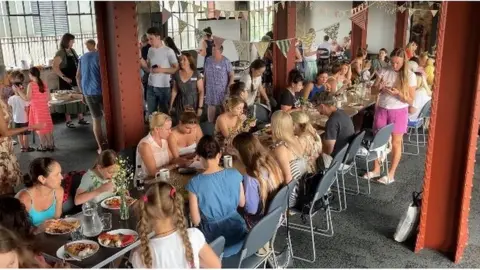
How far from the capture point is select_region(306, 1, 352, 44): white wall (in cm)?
1569

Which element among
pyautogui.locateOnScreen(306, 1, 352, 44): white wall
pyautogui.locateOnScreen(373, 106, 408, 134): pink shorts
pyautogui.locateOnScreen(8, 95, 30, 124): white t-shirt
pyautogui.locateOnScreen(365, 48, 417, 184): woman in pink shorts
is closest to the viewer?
pyautogui.locateOnScreen(365, 48, 417, 184): woman in pink shorts

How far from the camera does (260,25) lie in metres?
16.0

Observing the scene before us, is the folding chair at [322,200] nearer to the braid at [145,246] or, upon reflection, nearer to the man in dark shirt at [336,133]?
the man in dark shirt at [336,133]

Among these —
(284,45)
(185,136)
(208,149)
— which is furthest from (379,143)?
(284,45)

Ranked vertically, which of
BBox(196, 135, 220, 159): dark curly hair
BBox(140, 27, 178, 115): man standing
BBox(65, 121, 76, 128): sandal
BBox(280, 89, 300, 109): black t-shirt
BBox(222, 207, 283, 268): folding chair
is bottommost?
BBox(65, 121, 76, 128): sandal

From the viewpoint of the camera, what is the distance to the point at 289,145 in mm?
4062

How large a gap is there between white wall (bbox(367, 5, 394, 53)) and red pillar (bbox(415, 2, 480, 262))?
1196cm

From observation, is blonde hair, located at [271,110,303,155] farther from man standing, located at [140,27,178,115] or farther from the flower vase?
man standing, located at [140,27,178,115]

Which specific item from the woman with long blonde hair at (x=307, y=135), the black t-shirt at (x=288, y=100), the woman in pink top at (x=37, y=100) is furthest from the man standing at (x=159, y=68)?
the woman with long blonde hair at (x=307, y=135)

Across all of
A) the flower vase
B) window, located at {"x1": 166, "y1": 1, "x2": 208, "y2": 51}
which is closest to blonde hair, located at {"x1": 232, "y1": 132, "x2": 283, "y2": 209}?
the flower vase

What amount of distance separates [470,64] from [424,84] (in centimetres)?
351

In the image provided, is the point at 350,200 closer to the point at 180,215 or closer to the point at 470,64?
the point at 470,64

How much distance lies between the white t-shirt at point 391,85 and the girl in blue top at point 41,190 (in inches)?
148

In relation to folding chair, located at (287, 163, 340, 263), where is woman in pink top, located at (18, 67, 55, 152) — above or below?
above
